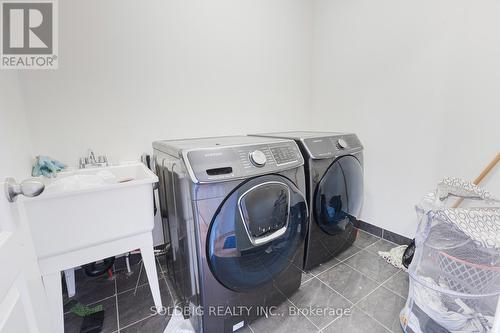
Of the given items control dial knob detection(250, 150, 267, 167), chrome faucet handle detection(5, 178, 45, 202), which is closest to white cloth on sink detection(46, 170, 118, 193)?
chrome faucet handle detection(5, 178, 45, 202)

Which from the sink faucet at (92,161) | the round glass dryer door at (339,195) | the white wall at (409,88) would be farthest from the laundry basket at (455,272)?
the sink faucet at (92,161)

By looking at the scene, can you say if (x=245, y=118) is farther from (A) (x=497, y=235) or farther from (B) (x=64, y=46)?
(A) (x=497, y=235)

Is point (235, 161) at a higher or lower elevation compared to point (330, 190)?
higher

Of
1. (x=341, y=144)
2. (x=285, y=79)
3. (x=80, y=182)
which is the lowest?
(x=80, y=182)

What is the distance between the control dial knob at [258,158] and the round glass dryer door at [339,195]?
542 millimetres

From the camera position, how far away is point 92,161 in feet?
4.85

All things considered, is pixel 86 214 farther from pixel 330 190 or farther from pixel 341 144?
pixel 341 144

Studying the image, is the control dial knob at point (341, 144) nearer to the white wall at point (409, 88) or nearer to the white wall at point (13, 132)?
the white wall at point (409, 88)

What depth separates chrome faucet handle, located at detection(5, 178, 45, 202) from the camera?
0.59 meters

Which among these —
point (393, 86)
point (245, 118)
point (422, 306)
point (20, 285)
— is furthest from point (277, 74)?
point (20, 285)

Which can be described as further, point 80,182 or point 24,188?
point 80,182

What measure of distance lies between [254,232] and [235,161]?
1.13ft

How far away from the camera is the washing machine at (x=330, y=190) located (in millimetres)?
1465

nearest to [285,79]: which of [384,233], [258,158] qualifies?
[258,158]
